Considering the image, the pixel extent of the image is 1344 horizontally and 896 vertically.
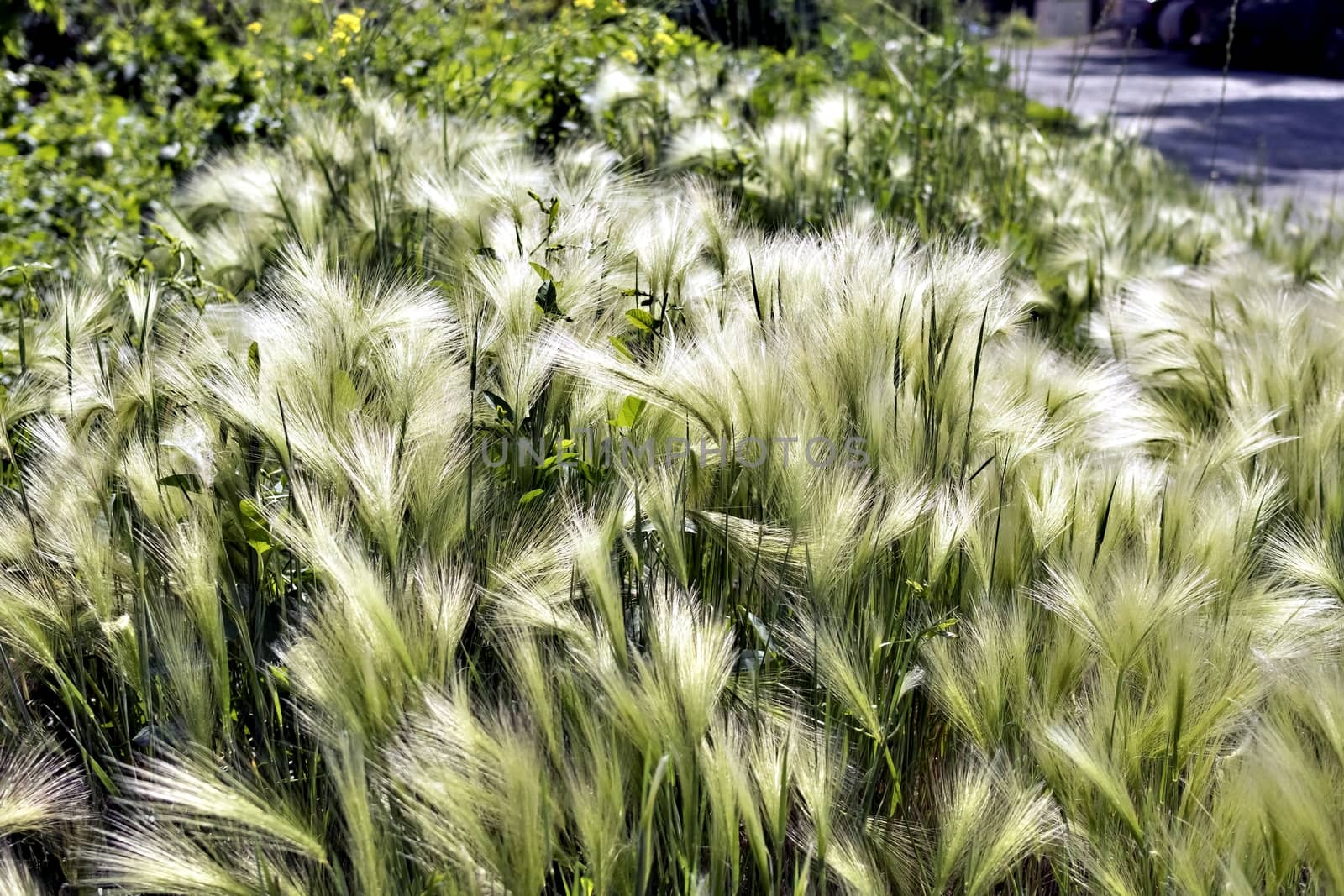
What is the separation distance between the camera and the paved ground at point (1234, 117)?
693cm

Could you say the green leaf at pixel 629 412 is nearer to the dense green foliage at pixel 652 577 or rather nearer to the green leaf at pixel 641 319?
the dense green foliage at pixel 652 577

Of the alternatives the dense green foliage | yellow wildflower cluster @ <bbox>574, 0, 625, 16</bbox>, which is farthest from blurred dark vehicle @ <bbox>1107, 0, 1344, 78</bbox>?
the dense green foliage

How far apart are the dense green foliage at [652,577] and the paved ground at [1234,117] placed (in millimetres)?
2607

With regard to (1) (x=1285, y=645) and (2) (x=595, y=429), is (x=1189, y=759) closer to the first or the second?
(1) (x=1285, y=645)

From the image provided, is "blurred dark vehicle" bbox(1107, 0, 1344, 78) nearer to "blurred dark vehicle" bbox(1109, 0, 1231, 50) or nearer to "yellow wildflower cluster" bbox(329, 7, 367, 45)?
"blurred dark vehicle" bbox(1109, 0, 1231, 50)

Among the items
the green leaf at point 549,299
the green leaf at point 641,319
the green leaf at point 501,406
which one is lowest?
the green leaf at point 501,406

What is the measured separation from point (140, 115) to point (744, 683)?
421 cm

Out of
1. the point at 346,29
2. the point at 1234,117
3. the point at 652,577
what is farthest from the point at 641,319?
the point at 1234,117

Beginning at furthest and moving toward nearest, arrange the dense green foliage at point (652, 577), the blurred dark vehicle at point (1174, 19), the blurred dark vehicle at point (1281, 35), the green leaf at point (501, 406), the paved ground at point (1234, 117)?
1. the blurred dark vehicle at point (1174, 19)
2. the blurred dark vehicle at point (1281, 35)
3. the paved ground at point (1234, 117)
4. the green leaf at point (501, 406)
5. the dense green foliage at point (652, 577)

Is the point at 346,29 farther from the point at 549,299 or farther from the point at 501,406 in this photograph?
the point at 501,406

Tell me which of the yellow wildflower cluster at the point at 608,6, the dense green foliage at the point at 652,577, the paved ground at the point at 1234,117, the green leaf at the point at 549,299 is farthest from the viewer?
the paved ground at the point at 1234,117

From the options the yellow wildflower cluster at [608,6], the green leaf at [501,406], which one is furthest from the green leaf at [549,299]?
the yellow wildflower cluster at [608,6]

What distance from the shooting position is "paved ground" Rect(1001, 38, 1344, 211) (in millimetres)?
6926

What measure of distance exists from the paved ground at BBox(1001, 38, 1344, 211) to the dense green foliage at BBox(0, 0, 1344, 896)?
8.55 feet
